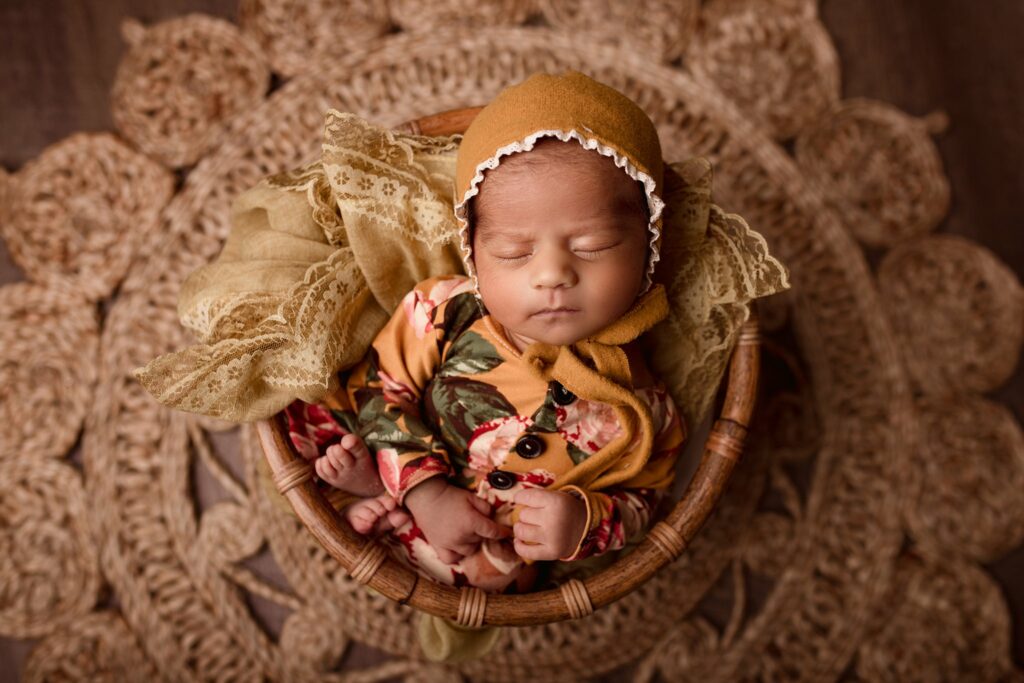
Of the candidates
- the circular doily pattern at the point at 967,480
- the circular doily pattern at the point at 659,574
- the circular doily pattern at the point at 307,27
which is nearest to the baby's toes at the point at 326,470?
the circular doily pattern at the point at 659,574

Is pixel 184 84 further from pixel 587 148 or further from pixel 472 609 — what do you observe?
pixel 472 609

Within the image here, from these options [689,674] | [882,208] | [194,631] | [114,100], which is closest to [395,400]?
[194,631]

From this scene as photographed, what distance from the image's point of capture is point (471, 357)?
1.01m

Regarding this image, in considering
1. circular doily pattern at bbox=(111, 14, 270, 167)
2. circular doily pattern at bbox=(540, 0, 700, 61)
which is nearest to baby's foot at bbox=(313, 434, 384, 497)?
circular doily pattern at bbox=(111, 14, 270, 167)

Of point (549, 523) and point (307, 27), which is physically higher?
point (307, 27)

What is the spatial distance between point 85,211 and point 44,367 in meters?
0.26

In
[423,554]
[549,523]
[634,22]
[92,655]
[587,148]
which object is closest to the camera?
[587,148]

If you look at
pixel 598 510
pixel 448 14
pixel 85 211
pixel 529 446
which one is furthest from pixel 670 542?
pixel 85 211

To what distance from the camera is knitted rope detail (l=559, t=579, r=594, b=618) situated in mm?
979

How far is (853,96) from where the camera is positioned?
146 cm

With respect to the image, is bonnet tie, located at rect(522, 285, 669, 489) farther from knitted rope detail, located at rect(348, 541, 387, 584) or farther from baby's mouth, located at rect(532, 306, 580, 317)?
knitted rope detail, located at rect(348, 541, 387, 584)

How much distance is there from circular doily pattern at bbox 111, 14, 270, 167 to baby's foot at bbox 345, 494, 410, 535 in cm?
69

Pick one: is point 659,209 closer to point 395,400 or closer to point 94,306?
point 395,400

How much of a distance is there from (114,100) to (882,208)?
130 cm
